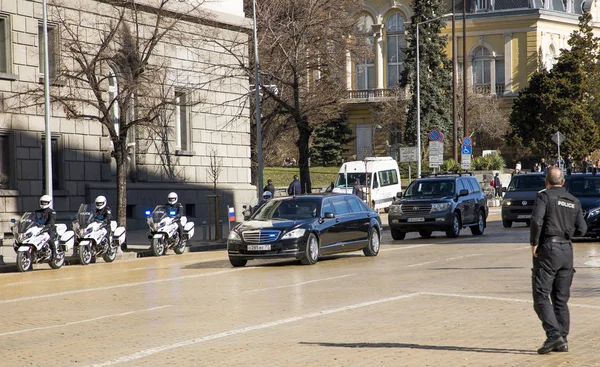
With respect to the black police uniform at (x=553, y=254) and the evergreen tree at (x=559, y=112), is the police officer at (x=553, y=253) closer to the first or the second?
the black police uniform at (x=553, y=254)

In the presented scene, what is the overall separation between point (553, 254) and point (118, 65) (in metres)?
22.8

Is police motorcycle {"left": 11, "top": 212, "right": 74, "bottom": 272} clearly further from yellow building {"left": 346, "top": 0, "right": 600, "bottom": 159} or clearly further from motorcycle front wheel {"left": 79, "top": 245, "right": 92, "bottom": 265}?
yellow building {"left": 346, "top": 0, "right": 600, "bottom": 159}

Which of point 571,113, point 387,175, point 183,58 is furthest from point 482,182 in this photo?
point 183,58

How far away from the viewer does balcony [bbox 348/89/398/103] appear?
314 feet

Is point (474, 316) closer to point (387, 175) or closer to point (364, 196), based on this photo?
point (364, 196)

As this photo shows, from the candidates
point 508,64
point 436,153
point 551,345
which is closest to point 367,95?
point 508,64

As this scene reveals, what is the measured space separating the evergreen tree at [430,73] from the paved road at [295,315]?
193 ft

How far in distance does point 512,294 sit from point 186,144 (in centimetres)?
2720

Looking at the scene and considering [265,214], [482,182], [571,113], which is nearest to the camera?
[265,214]

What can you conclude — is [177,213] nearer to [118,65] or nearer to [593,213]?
[118,65]

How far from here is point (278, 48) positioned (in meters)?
47.6

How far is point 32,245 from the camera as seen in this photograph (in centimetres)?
2409

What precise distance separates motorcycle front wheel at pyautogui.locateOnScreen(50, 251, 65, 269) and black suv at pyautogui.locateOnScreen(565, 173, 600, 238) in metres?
12.5

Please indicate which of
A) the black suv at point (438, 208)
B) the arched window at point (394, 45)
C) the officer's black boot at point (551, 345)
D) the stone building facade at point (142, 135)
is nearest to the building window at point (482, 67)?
the arched window at point (394, 45)
